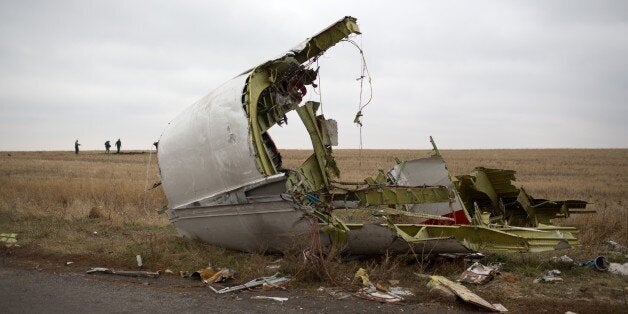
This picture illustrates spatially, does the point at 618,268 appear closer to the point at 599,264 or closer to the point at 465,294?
the point at 599,264

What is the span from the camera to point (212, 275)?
731 cm

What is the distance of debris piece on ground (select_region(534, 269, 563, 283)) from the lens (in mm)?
6934

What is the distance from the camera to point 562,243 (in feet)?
23.3

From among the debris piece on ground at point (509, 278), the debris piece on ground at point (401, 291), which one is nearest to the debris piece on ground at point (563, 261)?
the debris piece on ground at point (509, 278)

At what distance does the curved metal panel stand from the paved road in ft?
5.57

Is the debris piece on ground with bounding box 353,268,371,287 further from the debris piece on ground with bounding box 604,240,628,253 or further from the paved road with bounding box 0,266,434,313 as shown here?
the debris piece on ground with bounding box 604,240,628,253

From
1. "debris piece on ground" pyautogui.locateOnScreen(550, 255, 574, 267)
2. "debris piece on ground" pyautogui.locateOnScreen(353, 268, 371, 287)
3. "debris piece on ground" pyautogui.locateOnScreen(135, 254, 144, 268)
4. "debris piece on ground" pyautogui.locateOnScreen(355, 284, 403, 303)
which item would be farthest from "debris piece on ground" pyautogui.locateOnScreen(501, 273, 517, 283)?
"debris piece on ground" pyautogui.locateOnScreen(135, 254, 144, 268)

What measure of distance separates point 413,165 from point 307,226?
10.2ft

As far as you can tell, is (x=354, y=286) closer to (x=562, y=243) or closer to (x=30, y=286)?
(x=562, y=243)

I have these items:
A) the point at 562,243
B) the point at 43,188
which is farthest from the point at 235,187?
the point at 43,188

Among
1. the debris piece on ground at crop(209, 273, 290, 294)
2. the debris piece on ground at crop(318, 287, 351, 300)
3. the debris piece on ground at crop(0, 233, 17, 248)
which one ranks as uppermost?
the debris piece on ground at crop(0, 233, 17, 248)

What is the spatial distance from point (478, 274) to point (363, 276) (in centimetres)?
160

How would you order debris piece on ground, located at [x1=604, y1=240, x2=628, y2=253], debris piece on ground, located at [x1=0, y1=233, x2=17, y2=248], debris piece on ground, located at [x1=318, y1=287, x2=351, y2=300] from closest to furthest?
debris piece on ground, located at [x1=318, y1=287, x2=351, y2=300], debris piece on ground, located at [x1=604, y1=240, x2=628, y2=253], debris piece on ground, located at [x1=0, y1=233, x2=17, y2=248]

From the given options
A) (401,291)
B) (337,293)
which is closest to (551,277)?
(401,291)
